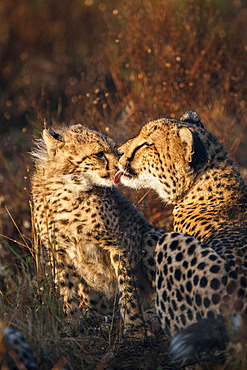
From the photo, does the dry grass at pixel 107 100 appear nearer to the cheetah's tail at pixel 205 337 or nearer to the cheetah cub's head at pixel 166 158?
the cheetah's tail at pixel 205 337

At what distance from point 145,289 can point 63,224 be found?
0.72 meters

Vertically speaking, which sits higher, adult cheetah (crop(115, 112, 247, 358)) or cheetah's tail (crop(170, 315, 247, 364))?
adult cheetah (crop(115, 112, 247, 358))

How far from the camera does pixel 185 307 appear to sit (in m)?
2.75

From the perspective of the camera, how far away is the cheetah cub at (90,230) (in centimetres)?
346

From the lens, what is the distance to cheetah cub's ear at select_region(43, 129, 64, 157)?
3613 millimetres

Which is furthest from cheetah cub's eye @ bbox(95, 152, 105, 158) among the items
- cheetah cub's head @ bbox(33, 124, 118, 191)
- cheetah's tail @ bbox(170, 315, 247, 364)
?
cheetah's tail @ bbox(170, 315, 247, 364)

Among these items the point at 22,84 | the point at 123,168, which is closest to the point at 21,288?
the point at 123,168

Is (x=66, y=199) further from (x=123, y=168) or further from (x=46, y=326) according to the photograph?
(x=46, y=326)

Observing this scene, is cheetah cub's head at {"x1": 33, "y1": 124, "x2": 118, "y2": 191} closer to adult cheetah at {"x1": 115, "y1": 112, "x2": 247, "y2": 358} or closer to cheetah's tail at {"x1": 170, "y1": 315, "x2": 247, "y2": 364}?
adult cheetah at {"x1": 115, "y1": 112, "x2": 247, "y2": 358}

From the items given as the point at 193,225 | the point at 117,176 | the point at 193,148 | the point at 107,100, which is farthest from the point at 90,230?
the point at 107,100

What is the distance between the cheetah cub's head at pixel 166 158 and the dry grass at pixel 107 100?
32.5 inches

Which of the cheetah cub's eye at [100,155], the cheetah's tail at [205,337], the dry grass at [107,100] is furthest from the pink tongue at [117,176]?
the cheetah's tail at [205,337]

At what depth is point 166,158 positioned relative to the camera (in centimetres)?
367

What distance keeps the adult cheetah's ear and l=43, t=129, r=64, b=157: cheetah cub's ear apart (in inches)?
32.6
